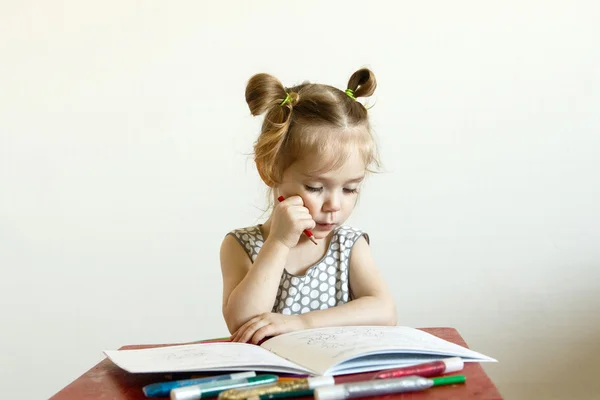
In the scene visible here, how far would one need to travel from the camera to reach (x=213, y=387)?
28.2 inches

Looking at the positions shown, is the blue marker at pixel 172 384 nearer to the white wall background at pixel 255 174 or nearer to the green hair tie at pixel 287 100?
the green hair tie at pixel 287 100

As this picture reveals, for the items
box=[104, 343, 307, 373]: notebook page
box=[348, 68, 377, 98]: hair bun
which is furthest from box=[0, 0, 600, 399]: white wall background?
box=[104, 343, 307, 373]: notebook page

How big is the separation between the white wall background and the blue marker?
4.05ft

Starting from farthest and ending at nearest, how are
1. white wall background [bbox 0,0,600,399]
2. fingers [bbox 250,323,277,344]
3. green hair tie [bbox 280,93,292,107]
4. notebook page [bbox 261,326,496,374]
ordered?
white wall background [bbox 0,0,600,399] < green hair tie [bbox 280,93,292,107] < fingers [bbox 250,323,277,344] < notebook page [bbox 261,326,496,374]

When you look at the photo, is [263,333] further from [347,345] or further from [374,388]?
[374,388]

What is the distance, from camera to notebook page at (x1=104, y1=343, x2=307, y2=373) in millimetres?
757

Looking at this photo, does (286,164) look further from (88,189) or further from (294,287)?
(88,189)

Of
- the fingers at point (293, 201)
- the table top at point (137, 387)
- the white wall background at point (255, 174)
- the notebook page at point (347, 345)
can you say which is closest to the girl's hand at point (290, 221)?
the fingers at point (293, 201)

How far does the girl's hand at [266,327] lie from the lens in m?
0.97

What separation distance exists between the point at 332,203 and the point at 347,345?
37cm

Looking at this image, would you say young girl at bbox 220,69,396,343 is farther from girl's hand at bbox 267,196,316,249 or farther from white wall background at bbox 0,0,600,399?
white wall background at bbox 0,0,600,399

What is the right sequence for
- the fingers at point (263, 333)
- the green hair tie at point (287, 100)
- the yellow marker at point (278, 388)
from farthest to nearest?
the green hair tie at point (287, 100) → the fingers at point (263, 333) → the yellow marker at point (278, 388)

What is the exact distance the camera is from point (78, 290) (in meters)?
2.09

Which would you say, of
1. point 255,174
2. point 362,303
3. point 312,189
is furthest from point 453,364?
point 255,174
